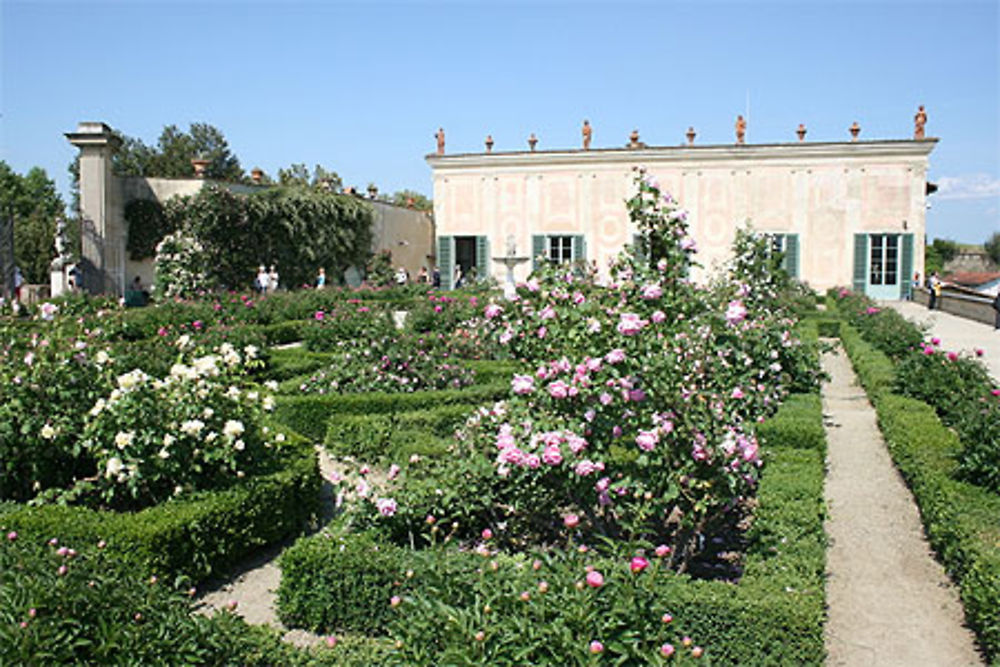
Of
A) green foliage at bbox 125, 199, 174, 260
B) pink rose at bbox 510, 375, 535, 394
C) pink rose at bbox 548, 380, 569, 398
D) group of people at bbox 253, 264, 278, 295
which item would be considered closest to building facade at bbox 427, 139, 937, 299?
group of people at bbox 253, 264, 278, 295

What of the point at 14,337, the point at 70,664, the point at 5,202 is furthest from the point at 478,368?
the point at 5,202

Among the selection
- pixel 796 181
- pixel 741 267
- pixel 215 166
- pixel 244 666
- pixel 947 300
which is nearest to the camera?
pixel 244 666

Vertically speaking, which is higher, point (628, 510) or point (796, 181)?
point (796, 181)

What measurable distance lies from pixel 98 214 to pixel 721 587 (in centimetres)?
2112

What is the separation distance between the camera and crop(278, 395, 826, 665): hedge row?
11.9 ft

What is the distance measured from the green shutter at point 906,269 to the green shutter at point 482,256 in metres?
11.7

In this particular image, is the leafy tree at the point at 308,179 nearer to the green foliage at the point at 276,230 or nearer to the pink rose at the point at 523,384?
the green foliage at the point at 276,230

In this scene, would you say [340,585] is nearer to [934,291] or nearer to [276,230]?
[934,291]

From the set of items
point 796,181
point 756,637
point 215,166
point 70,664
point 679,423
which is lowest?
point 756,637

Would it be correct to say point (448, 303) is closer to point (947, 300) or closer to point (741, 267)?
point (741, 267)

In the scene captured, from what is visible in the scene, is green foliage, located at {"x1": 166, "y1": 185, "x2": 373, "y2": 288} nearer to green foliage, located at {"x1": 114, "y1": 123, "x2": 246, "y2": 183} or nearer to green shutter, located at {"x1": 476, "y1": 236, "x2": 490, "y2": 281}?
green shutter, located at {"x1": 476, "y1": 236, "x2": 490, "y2": 281}

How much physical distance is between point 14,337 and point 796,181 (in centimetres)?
2200

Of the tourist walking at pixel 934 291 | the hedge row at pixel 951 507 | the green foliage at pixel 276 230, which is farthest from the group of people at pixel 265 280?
the hedge row at pixel 951 507

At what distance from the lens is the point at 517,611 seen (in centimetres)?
303
